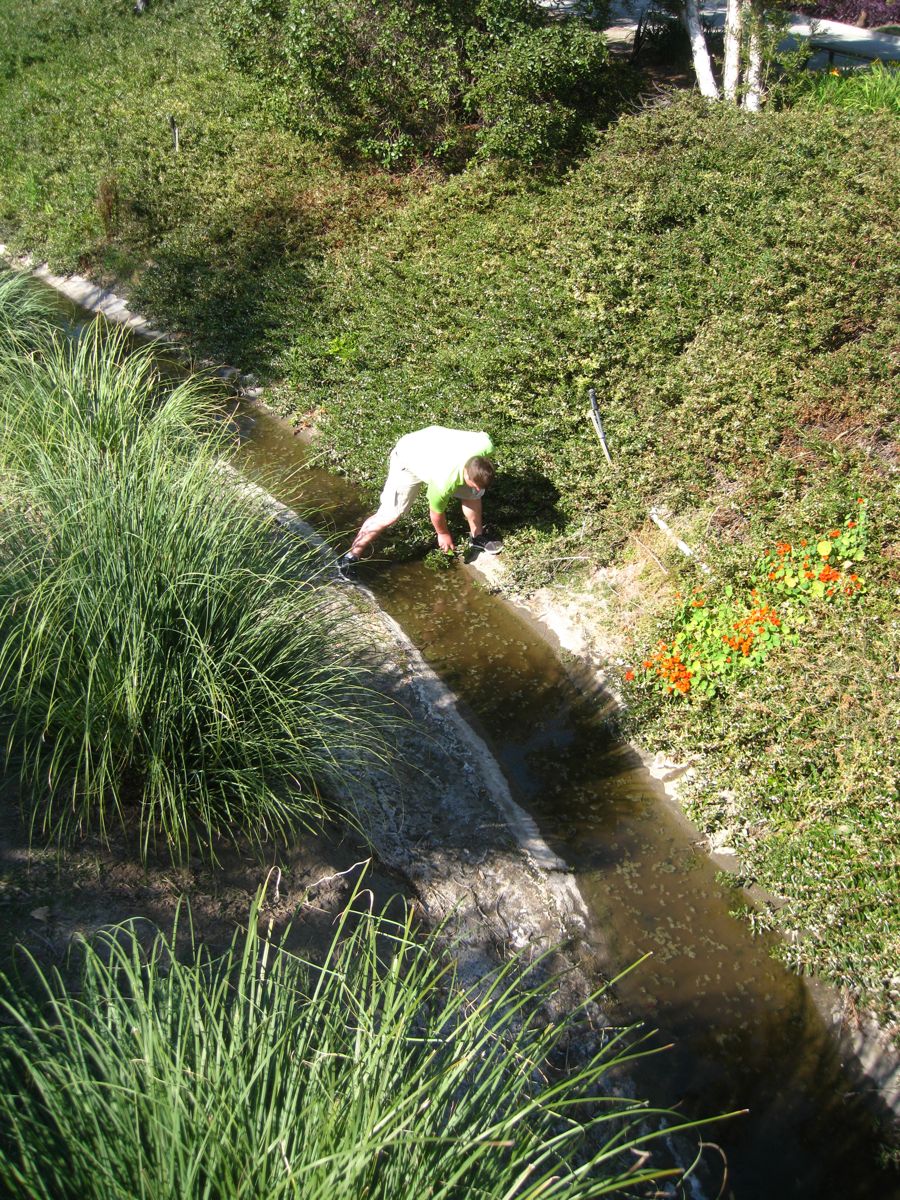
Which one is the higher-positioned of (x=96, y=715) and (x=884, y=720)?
(x=884, y=720)

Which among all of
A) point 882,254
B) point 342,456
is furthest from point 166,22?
point 882,254

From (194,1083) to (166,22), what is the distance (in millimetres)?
23523

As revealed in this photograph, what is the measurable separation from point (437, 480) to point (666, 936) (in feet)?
11.5

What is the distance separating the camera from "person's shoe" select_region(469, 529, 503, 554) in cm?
789

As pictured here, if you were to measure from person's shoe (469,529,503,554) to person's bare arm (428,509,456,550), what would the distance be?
178 mm

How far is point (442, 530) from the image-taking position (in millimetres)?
7656

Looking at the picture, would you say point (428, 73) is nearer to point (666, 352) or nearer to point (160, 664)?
point (666, 352)

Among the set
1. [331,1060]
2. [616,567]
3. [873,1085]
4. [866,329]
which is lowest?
[873,1085]

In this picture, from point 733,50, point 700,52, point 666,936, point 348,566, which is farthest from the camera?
point 700,52

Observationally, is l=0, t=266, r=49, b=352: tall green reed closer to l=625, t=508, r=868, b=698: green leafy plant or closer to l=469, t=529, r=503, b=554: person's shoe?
l=469, t=529, r=503, b=554: person's shoe

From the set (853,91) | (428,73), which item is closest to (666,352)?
(853,91)

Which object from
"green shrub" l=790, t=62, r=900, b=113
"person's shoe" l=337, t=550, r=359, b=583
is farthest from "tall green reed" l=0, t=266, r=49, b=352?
"green shrub" l=790, t=62, r=900, b=113

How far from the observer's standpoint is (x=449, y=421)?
8898 mm

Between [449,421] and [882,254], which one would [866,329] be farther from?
[449,421]
